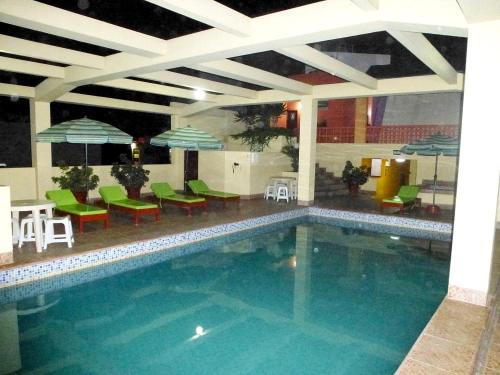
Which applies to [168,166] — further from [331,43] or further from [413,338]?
[413,338]

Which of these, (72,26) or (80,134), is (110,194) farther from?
(72,26)

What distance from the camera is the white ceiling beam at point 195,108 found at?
1374cm

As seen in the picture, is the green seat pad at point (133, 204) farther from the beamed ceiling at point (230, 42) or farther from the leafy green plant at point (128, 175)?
the beamed ceiling at point (230, 42)

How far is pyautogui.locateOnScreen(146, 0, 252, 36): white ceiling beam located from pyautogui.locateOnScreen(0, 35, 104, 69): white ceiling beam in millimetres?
3716

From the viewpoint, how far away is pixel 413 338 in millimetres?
4523

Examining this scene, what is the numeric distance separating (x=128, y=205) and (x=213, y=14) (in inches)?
218

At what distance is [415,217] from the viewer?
1059cm

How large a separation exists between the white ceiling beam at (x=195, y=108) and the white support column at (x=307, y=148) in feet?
11.0

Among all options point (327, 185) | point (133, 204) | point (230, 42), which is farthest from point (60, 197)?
point (327, 185)

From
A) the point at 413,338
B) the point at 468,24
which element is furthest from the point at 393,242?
the point at 468,24

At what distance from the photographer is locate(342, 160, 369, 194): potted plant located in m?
14.8

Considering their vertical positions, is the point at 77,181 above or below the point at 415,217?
above

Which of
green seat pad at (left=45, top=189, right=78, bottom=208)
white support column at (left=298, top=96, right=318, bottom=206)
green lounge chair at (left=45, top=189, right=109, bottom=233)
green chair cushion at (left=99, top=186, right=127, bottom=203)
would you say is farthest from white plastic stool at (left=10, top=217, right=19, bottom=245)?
white support column at (left=298, top=96, right=318, bottom=206)

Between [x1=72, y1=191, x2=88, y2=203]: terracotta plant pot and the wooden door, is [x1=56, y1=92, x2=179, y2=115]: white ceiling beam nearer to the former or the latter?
the wooden door
